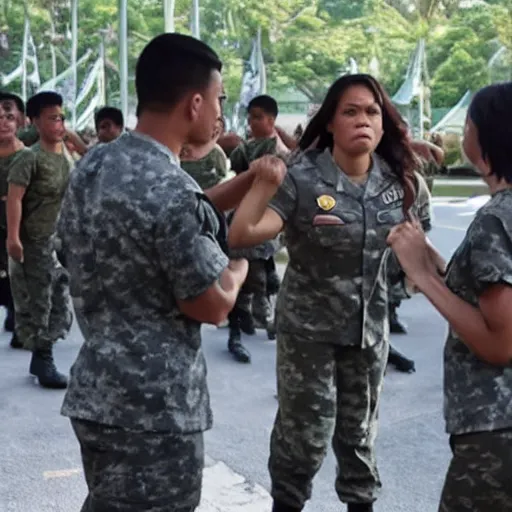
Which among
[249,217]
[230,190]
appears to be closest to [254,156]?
[249,217]

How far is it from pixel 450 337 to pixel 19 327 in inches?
183

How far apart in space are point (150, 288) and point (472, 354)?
0.80 meters

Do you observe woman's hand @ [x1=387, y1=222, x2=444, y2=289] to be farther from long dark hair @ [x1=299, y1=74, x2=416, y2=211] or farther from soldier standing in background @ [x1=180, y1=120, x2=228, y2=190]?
soldier standing in background @ [x1=180, y1=120, x2=228, y2=190]

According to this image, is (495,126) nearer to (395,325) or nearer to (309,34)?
(395,325)

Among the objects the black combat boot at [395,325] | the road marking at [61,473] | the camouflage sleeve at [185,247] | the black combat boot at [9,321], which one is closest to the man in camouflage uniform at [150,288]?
the camouflage sleeve at [185,247]

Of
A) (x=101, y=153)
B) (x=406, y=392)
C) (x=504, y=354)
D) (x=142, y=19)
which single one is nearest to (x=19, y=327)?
(x=406, y=392)

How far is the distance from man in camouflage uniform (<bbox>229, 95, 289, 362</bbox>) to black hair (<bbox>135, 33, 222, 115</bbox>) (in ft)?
14.5

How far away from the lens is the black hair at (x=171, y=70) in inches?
96.4

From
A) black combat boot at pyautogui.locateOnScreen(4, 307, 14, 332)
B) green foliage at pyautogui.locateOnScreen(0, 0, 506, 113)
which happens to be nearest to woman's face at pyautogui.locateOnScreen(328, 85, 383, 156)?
black combat boot at pyautogui.locateOnScreen(4, 307, 14, 332)

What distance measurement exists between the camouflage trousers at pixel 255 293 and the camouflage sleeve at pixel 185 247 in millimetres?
4891

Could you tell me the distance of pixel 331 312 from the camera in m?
3.55

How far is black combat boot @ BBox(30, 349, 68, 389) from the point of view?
19.8 feet

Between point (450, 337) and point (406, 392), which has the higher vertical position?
point (450, 337)

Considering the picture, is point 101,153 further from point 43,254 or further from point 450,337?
point 43,254
